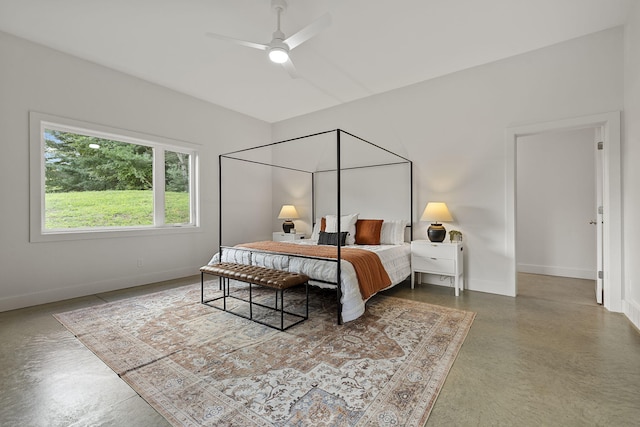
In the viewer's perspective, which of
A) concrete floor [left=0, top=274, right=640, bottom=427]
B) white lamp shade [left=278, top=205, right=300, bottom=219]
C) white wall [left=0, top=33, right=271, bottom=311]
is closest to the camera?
concrete floor [left=0, top=274, right=640, bottom=427]

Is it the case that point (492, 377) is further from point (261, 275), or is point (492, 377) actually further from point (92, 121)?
point (92, 121)

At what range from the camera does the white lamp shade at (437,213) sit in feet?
12.5

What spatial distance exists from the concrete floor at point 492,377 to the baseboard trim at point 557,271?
1876 millimetres

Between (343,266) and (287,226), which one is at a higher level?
(287,226)

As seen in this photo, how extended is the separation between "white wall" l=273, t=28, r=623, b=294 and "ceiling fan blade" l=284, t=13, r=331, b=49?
2.35m

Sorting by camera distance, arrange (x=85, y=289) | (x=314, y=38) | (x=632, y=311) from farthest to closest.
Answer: (x=85, y=289) < (x=314, y=38) < (x=632, y=311)

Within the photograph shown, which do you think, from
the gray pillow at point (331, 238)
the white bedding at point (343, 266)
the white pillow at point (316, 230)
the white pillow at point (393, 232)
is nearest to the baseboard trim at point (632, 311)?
the white bedding at point (343, 266)

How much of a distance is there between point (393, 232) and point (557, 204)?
2863 mm

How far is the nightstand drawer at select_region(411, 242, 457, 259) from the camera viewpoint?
12.1ft

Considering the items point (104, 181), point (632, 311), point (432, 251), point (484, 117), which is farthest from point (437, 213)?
point (104, 181)

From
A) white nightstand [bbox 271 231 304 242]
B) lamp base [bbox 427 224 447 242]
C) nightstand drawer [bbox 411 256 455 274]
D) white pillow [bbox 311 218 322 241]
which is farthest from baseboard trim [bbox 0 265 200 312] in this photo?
lamp base [bbox 427 224 447 242]

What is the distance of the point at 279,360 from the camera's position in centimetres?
207

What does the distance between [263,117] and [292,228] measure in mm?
2305

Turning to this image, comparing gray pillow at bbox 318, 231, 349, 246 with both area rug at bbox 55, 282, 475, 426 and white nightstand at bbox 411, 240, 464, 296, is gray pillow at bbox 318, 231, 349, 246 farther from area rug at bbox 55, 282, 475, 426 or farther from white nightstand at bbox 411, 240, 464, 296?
area rug at bbox 55, 282, 475, 426
